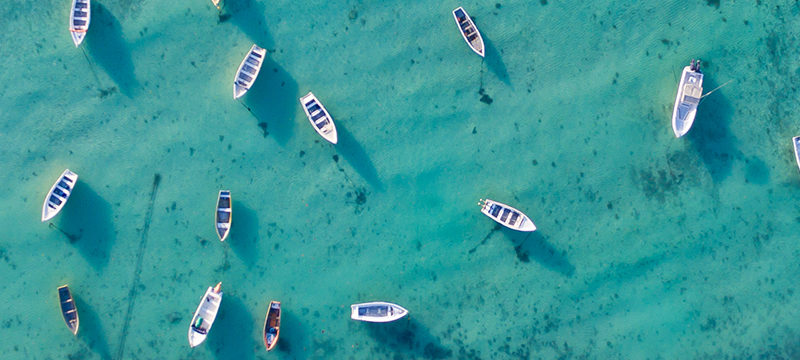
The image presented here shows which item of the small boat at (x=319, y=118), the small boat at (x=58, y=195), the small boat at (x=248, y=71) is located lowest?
the small boat at (x=58, y=195)

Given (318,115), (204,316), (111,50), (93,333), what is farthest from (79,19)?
(204,316)

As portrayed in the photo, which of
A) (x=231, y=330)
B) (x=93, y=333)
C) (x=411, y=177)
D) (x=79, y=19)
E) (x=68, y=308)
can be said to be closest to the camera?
(x=68, y=308)

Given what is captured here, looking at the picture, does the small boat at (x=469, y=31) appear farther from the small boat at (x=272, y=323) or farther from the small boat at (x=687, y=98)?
the small boat at (x=272, y=323)

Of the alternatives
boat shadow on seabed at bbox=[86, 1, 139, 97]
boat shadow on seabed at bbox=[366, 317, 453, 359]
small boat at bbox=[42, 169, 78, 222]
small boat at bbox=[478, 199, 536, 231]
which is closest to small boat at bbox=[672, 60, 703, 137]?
small boat at bbox=[478, 199, 536, 231]

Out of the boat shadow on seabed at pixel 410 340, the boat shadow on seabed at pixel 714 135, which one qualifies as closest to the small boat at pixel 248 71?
the boat shadow on seabed at pixel 410 340

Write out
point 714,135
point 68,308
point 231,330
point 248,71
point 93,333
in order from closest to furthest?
point 68,308
point 248,71
point 93,333
point 231,330
point 714,135

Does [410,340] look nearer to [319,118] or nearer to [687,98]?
[319,118]
